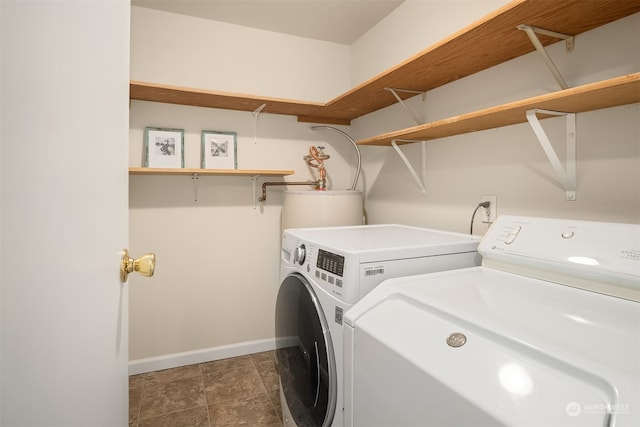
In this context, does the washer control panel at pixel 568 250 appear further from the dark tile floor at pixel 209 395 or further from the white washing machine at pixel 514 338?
the dark tile floor at pixel 209 395

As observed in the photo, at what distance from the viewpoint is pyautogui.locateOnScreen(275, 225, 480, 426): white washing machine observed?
3.49ft

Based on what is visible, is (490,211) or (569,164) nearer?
(569,164)

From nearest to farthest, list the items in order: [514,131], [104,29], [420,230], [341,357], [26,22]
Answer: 1. [26,22]
2. [104,29]
3. [341,357]
4. [514,131]
5. [420,230]

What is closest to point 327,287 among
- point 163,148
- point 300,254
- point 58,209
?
point 300,254

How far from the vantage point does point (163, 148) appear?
2.21 m

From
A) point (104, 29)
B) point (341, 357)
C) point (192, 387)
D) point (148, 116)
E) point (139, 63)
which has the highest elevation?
point (139, 63)

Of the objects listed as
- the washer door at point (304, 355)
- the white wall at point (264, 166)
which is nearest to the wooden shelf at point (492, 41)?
the white wall at point (264, 166)

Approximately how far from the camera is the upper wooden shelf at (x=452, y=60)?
3.54 ft

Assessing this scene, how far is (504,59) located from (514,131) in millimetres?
340

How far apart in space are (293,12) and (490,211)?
185 centimetres

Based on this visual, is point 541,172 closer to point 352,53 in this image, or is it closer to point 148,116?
point 352,53

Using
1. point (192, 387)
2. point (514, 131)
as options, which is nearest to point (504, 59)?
point (514, 131)

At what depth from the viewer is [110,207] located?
60 centimetres

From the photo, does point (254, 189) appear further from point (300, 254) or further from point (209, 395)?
point (209, 395)
